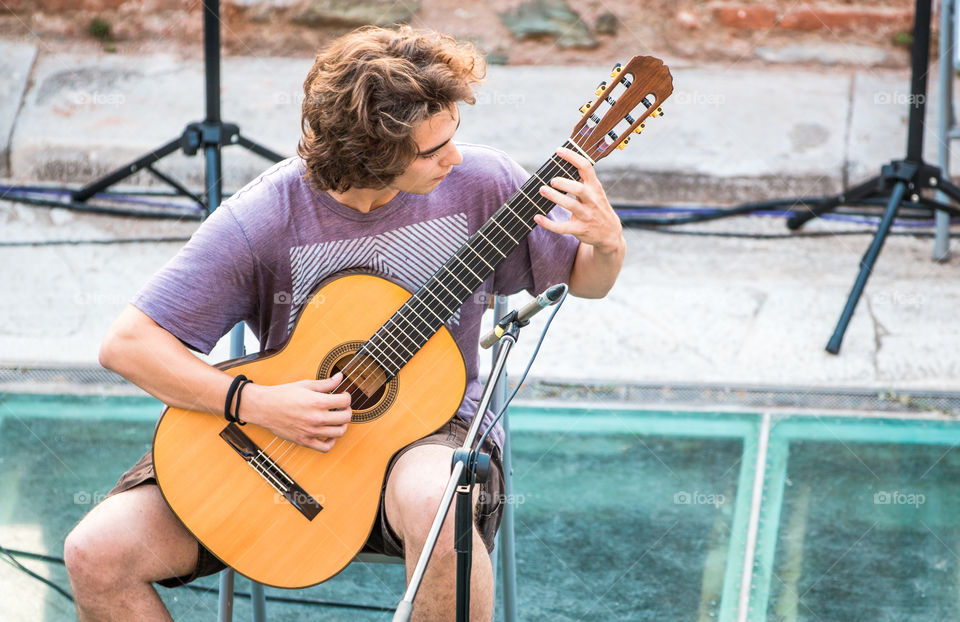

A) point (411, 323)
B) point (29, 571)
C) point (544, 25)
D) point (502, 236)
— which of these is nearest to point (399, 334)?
point (411, 323)

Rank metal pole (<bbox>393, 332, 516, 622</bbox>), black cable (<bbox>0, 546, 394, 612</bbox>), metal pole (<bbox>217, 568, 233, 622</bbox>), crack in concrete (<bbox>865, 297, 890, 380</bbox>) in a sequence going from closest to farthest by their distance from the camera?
metal pole (<bbox>393, 332, 516, 622</bbox>) → metal pole (<bbox>217, 568, 233, 622</bbox>) → black cable (<bbox>0, 546, 394, 612</bbox>) → crack in concrete (<bbox>865, 297, 890, 380</bbox>)

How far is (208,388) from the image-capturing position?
5.46 feet

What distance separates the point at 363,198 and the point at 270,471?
1.56 ft

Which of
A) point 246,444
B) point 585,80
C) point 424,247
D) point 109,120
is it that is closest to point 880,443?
point 424,247

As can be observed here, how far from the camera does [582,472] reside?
2.82 m

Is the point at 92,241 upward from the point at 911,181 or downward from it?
downward

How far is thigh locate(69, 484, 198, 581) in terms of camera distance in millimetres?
1582

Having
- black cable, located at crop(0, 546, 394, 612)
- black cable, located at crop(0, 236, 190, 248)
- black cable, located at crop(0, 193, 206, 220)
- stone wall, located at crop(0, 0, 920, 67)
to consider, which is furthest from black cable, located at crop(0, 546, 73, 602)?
stone wall, located at crop(0, 0, 920, 67)

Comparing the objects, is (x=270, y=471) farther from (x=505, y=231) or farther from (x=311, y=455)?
Answer: (x=505, y=231)

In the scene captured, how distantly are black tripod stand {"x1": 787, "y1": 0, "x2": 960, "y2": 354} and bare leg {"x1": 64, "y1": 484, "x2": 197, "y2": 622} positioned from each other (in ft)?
7.12

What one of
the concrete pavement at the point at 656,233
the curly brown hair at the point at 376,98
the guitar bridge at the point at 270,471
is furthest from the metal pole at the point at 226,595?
the concrete pavement at the point at 656,233

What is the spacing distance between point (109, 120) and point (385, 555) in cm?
356

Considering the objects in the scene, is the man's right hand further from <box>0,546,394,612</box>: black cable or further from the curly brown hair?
<box>0,546,394,612</box>: black cable

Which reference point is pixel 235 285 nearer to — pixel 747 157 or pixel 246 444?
pixel 246 444
